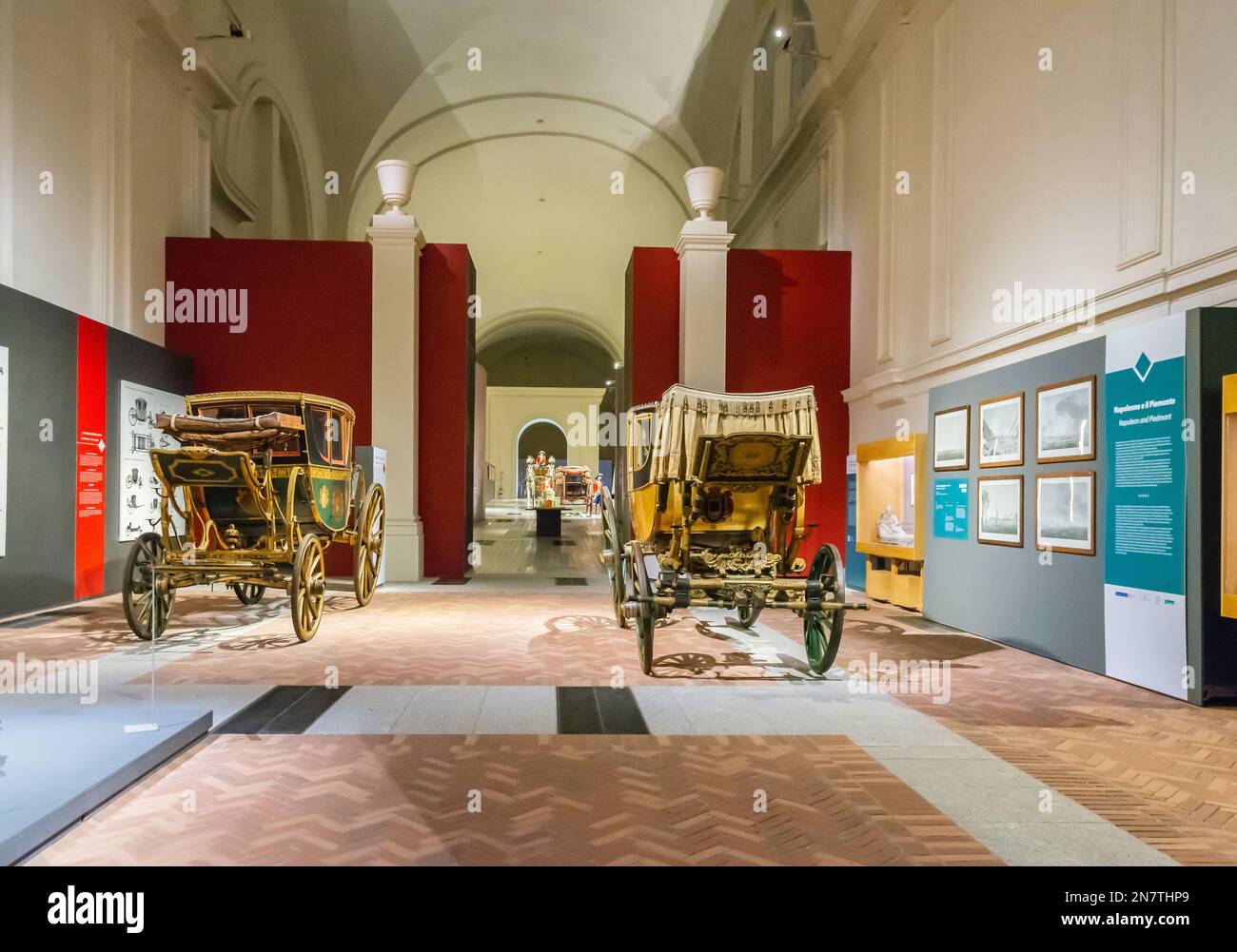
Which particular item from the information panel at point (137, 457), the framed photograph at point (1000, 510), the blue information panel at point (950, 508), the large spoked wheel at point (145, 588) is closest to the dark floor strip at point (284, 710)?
the large spoked wheel at point (145, 588)

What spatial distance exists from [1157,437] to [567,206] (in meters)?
17.1

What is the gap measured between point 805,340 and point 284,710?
8.12 meters

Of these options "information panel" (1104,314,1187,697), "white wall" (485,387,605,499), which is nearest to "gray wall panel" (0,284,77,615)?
"information panel" (1104,314,1187,697)

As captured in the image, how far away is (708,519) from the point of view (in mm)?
5633

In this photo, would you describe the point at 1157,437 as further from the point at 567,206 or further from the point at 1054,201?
the point at 567,206

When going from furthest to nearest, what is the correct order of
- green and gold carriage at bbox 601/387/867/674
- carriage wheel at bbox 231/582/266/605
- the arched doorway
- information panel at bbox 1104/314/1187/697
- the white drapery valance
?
the arched doorway, carriage wheel at bbox 231/582/266/605, the white drapery valance, green and gold carriage at bbox 601/387/867/674, information panel at bbox 1104/314/1187/697

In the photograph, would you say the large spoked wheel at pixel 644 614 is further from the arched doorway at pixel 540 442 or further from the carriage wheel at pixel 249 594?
the arched doorway at pixel 540 442

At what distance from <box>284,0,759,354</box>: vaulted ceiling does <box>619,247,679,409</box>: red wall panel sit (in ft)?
21.0

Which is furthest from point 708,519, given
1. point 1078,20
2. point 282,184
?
point 282,184

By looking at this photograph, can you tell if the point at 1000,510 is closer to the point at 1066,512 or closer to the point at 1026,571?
the point at 1026,571

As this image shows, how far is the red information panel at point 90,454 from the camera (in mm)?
7410

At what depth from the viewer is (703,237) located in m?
9.70

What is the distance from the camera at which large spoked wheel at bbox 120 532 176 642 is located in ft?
18.3

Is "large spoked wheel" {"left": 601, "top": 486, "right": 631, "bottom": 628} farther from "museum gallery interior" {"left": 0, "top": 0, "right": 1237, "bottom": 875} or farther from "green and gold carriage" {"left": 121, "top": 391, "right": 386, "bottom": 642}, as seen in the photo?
"green and gold carriage" {"left": 121, "top": 391, "right": 386, "bottom": 642}
